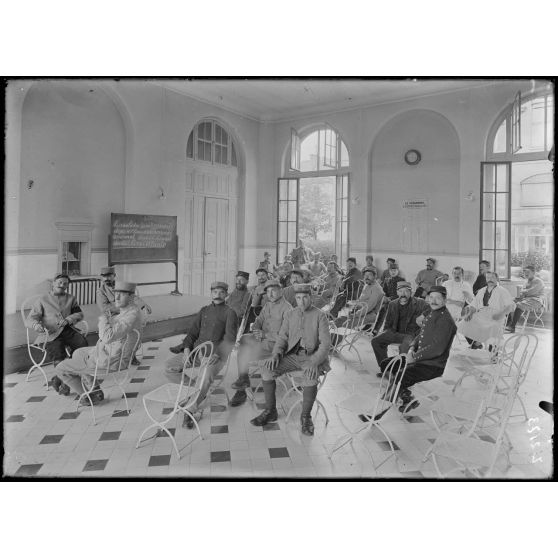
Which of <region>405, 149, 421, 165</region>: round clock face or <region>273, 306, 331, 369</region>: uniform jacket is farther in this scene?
<region>405, 149, 421, 165</region>: round clock face

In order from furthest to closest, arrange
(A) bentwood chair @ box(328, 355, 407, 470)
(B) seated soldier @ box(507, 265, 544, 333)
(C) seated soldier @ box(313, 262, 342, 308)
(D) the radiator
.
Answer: (C) seated soldier @ box(313, 262, 342, 308) → (B) seated soldier @ box(507, 265, 544, 333) → (D) the radiator → (A) bentwood chair @ box(328, 355, 407, 470)

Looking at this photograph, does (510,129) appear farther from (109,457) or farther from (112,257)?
(109,457)

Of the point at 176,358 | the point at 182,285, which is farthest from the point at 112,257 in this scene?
the point at 176,358

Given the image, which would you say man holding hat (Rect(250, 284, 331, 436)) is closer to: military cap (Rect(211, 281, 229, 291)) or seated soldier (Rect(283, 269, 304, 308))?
seated soldier (Rect(283, 269, 304, 308))

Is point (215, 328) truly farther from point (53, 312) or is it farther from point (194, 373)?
point (53, 312)

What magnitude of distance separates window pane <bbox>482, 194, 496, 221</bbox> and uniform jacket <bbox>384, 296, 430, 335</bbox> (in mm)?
788

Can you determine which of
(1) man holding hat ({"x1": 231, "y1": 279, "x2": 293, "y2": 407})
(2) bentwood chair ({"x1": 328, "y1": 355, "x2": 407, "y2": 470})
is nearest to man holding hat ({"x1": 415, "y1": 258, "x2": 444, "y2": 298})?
(2) bentwood chair ({"x1": 328, "y1": 355, "x2": 407, "y2": 470})

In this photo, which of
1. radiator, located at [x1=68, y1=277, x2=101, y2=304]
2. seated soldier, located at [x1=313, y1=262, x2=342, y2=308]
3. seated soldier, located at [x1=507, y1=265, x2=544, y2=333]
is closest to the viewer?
radiator, located at [x1=68, y1=277, x2=101, y2=304]

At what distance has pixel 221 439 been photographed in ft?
10.1

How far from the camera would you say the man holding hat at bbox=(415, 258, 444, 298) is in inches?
134

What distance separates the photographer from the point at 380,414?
10.5 feet

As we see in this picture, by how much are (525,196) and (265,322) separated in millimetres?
2126

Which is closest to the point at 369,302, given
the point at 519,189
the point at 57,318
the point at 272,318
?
the point at 272,318

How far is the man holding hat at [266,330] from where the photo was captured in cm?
341
